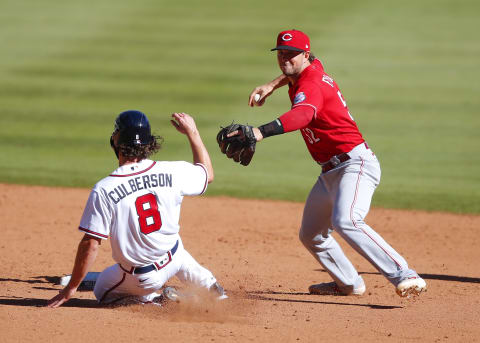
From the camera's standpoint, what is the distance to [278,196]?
29.7 ft

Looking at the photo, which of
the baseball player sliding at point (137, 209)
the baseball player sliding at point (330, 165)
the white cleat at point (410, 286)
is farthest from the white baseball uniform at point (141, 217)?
the white cleat at point (410, 286)

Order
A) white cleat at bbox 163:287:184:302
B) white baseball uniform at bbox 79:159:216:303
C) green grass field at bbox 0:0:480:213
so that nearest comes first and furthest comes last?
white baseball uniform at bbox 79:159:216:303
white cleat at bbox 163:287:184:302
green grass field at bbox 0:0:480:213

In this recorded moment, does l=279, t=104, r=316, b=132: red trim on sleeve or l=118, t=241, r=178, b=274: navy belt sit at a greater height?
l=279, t=104, r=316, b=132: red trim on sleeve

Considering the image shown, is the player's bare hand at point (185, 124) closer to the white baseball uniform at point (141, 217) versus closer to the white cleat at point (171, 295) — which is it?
the white baseball uniform at point (141, 217)

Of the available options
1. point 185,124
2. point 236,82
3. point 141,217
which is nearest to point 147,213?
point 141,217

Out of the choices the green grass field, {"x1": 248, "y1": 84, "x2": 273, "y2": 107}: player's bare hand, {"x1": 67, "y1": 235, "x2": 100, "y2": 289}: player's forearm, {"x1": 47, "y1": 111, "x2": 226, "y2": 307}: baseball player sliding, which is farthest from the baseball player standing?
the green grass field

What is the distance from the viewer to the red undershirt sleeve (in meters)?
4.94

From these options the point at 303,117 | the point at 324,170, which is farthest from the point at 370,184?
the point at 303,117

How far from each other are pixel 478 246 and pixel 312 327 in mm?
3427

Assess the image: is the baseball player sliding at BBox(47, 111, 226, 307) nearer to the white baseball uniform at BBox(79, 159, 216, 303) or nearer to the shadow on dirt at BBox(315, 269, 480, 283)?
the white baseball uniform at BBox(79, 159, 216, 303)

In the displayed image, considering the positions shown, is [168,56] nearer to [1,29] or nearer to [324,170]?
[1,29]

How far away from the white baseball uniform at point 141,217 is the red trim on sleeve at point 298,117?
660 mm

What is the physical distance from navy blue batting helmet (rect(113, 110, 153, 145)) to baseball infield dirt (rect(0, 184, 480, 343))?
116cm

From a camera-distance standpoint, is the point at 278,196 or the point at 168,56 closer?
the point at 278,196
